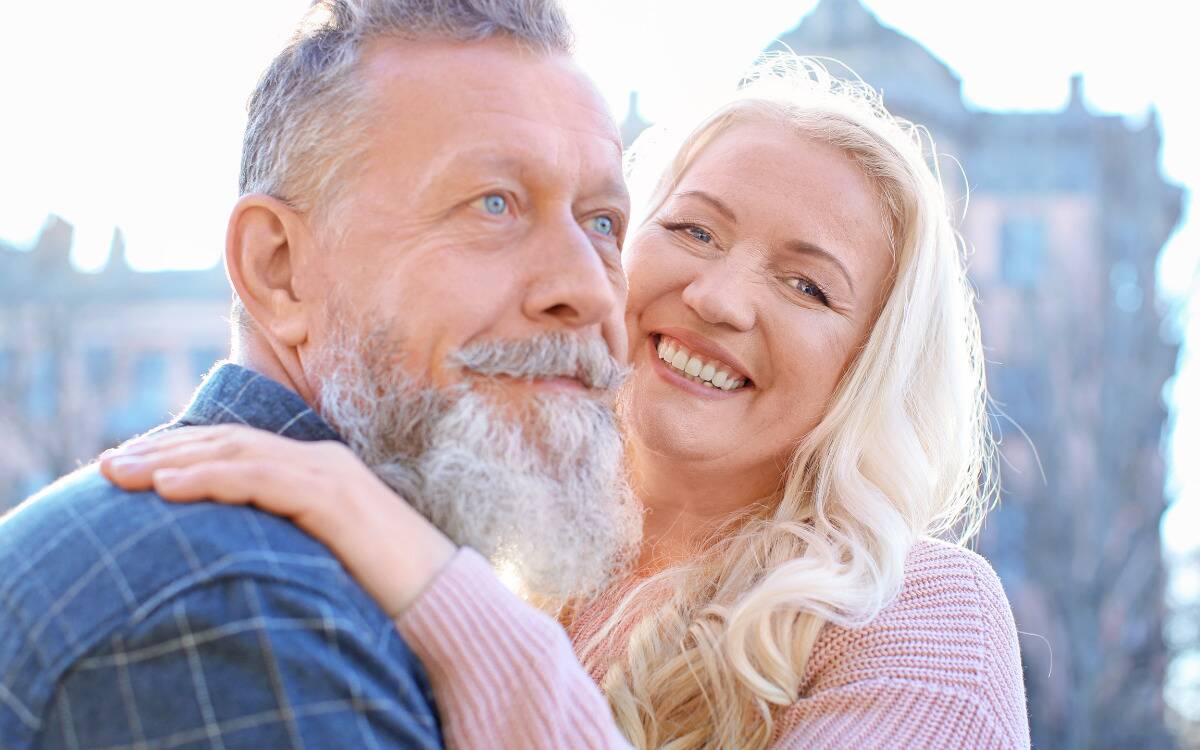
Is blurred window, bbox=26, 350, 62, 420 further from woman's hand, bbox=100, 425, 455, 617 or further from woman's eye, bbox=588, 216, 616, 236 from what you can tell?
woman's hand, bbox=100, 425, 455, 617

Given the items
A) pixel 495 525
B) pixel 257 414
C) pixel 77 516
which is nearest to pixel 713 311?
pixel 495 525

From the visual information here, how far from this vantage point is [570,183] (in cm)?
248

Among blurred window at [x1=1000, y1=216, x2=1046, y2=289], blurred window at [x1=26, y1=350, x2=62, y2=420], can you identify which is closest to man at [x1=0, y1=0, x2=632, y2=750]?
blurred window at [x1=26, y1=350, x2=62, y2=420]

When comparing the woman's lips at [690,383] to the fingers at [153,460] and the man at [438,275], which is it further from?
the fingers at [153,460]

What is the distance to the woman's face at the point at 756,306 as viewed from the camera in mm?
3463

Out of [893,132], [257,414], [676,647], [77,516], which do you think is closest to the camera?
[77,516]

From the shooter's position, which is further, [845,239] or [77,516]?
[845,239]

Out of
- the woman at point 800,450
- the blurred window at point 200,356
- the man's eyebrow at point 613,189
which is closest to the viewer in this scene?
the man's eyebrow at point 613,189

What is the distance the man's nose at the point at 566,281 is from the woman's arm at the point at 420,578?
0.51 metres

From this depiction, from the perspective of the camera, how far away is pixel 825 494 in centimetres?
345

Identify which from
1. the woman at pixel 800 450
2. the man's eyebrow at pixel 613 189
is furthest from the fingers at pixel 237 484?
the woman at pixel 800 450

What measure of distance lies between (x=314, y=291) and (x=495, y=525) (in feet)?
1.79

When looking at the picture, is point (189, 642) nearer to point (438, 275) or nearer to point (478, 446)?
point (478, 446)

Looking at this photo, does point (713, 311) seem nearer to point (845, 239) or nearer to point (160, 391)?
point (845, 239)
